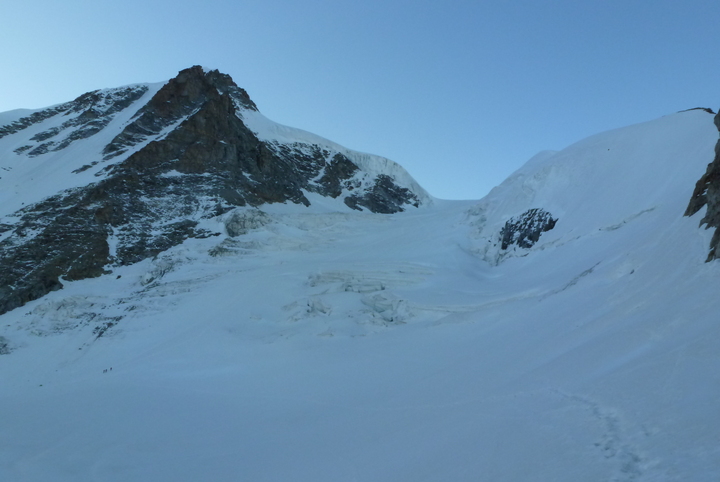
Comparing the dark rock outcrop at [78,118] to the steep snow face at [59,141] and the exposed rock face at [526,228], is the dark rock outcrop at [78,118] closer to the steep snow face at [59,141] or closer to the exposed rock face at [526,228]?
the steep snow face at [59,141]

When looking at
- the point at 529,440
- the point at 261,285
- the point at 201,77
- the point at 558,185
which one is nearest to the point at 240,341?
the point at 261,285

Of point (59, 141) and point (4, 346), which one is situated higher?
point (59, 141)

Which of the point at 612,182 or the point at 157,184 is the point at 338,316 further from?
the point at 157,184

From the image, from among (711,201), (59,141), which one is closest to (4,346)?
(711,201)

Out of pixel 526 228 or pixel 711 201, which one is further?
pixel 526 228

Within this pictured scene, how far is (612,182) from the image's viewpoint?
22906 millimetres

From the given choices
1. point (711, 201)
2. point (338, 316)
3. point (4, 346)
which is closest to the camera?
point (711, 201)

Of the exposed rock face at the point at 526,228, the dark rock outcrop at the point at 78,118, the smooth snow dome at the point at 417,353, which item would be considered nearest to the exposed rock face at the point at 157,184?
the dark rock outcrop at the point at 78,118

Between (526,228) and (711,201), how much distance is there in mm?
14250

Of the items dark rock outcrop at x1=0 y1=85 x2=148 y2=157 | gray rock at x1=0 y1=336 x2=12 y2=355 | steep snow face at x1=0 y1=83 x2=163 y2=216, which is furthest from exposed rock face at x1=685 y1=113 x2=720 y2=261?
dark rock outcrop at x1=0 y1=85 x2=148 y2=157

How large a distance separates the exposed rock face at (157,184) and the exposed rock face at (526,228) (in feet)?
57.1

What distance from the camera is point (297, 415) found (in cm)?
1041

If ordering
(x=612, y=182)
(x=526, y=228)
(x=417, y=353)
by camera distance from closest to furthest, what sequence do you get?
(x=417, y=353) < (x=612, y=182) < (x=526, y=228)

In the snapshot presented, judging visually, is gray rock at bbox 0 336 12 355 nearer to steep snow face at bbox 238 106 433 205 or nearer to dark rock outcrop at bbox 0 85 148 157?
dark rock outcrop at bbox 0 85 148 157
